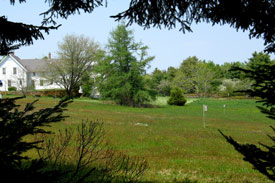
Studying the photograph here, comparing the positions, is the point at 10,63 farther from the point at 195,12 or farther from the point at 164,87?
the point at 195,12

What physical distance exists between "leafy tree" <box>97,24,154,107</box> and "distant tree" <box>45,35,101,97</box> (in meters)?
6.93

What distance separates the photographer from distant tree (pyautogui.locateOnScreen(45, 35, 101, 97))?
43.6 m

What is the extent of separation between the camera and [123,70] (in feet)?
125

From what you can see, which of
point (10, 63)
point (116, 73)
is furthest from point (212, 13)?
point (10, 63)

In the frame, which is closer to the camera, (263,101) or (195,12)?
(263,101)

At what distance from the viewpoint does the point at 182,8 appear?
145 inches

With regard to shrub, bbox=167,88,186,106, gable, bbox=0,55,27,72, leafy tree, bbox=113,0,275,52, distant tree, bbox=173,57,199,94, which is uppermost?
gable, bbox=0,55,27,72

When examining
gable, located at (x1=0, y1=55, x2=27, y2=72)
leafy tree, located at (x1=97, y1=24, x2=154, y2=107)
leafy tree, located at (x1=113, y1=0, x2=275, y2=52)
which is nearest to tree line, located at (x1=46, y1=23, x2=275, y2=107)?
leafy tree, located at (x1=97, y1=24, x2=154, y2=107)

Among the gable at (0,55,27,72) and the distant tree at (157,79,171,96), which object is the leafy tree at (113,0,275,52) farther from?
the distant tree at (157,79,171,96)

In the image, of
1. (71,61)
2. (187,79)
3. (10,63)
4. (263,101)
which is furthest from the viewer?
(187,79)

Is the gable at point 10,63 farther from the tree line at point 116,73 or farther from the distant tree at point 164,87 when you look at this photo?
the distant tree at point 164,87

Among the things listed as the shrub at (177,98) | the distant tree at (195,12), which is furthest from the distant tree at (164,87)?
the distant tree at (195,12)

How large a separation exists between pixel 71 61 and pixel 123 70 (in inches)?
470

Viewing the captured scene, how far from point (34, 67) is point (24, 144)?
61.4m
